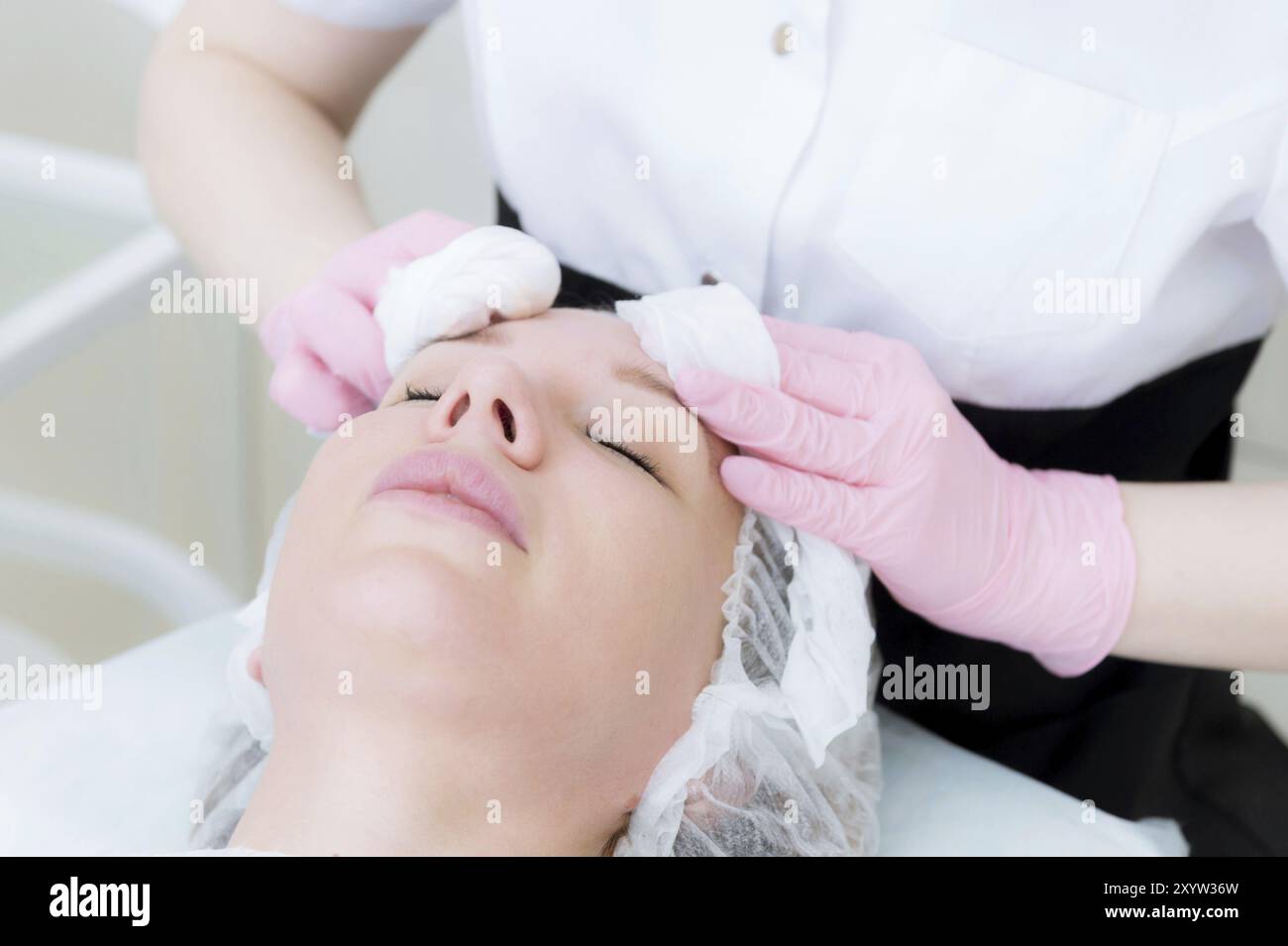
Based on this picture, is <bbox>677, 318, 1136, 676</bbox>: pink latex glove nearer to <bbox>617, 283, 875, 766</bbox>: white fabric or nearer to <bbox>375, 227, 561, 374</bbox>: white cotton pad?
<bbox>617, 283, 875, 766</bbox>: white fabric

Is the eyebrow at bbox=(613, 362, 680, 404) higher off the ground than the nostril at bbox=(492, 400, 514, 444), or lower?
higher

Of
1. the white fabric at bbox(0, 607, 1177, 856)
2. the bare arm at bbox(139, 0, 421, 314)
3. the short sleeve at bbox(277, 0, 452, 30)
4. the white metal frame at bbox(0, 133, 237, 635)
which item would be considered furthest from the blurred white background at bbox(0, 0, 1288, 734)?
the white fabric at bbox(0, 607, 1177, 856)

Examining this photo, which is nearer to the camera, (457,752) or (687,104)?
(457,752)

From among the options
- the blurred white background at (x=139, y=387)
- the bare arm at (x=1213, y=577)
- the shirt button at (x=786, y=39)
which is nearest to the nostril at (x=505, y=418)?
the shirt button at (x=786, y=39)

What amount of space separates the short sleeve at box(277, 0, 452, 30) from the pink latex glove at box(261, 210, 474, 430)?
0.22 metres

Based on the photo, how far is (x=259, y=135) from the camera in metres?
1.21

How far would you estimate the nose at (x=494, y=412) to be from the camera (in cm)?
80

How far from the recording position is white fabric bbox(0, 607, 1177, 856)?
100 cm

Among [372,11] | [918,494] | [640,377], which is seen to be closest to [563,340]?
[640,377]

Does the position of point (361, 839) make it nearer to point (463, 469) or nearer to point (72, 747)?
point (463, 469)

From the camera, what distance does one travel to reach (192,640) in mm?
1196

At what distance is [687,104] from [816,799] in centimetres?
53
